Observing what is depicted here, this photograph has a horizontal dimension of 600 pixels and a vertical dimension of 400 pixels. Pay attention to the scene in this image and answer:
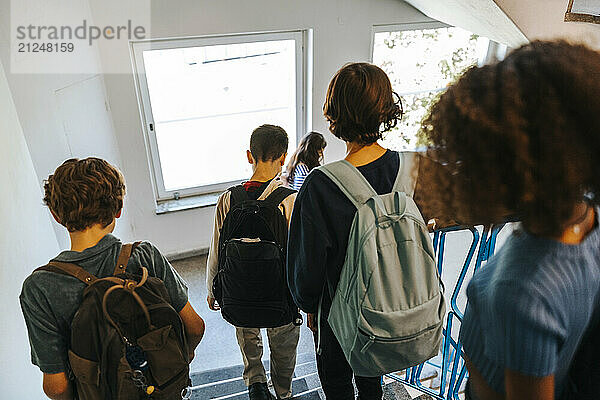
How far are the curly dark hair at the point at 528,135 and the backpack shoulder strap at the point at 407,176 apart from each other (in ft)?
1.63

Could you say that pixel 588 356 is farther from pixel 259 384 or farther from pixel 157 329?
pixel 259 384

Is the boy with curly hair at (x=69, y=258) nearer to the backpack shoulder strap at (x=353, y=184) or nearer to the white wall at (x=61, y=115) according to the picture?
the backpack shoulder strap at (x=353, y=184)

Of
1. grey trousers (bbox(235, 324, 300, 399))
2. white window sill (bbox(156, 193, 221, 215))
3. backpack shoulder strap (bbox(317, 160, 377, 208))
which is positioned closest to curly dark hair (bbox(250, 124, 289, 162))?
backpack shoulder strap (bbox(317, 160, 377, 208))

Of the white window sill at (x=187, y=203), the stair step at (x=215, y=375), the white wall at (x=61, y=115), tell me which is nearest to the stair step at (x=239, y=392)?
the stair step at (x=215, y=375)

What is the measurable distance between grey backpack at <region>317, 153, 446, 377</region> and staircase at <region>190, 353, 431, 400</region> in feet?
2.20

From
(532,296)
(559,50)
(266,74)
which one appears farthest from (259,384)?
(266,74)

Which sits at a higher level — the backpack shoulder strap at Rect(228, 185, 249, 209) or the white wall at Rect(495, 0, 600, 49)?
the white wall at Rect(495, 0, 600, 49)

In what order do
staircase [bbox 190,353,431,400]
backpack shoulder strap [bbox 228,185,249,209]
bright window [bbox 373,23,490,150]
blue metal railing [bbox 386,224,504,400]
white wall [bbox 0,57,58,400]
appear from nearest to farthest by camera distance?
blue metal railing [bbox 386,224,504,400] → white wall [bbox 0,57,58,400] → backpack shoulder strap [bbox 228,185,249,209] → staircase [bbox 190,353,431,400] → bright window [bbox 373,23,490,150]

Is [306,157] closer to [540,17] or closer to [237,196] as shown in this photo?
[237,196]

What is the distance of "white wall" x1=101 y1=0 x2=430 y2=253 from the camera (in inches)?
133

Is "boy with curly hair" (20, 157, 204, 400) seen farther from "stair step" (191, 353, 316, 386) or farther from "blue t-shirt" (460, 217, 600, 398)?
"stair step" (191, 353, 316, 386)

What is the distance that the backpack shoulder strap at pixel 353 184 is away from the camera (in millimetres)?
1243

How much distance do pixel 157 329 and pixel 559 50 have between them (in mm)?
Answer: 1109

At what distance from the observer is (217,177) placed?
4.21 meters
